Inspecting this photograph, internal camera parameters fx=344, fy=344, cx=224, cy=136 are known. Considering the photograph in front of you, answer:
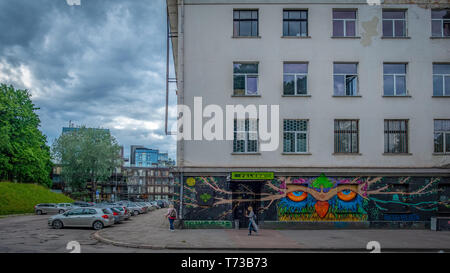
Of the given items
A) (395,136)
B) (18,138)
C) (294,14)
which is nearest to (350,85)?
(395,136)

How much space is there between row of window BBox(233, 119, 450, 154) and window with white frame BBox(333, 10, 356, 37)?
5383mm

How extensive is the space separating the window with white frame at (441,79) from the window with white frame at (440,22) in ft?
6.53

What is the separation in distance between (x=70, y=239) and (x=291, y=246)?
10624 millimetres

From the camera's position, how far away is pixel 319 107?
20547 millimetres

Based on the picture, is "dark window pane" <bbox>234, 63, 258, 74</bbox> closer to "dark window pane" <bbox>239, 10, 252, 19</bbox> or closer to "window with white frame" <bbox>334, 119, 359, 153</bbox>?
"dark window pane" <bbox>239, 10, 252, 19</bbox>

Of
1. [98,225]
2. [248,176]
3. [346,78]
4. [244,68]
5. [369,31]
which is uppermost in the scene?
[369,31]

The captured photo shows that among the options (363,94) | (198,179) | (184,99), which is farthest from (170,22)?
(363,94)

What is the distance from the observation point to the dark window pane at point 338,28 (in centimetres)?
2111

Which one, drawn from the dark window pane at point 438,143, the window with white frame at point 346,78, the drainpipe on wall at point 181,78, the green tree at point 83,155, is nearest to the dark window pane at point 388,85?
the window with white frame at point 346,78

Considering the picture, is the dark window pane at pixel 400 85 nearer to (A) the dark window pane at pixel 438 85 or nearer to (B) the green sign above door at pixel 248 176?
(A) the dark window pane at pixel 438 85

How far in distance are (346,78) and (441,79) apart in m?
5.87

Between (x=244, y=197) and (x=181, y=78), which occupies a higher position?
(x=181, y=78)

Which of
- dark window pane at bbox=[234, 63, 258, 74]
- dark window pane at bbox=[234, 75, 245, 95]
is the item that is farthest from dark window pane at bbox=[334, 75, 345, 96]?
dark window pane at bbox=[234, 75, 245, 95]

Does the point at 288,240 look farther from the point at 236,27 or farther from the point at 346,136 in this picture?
the point at 236,27
